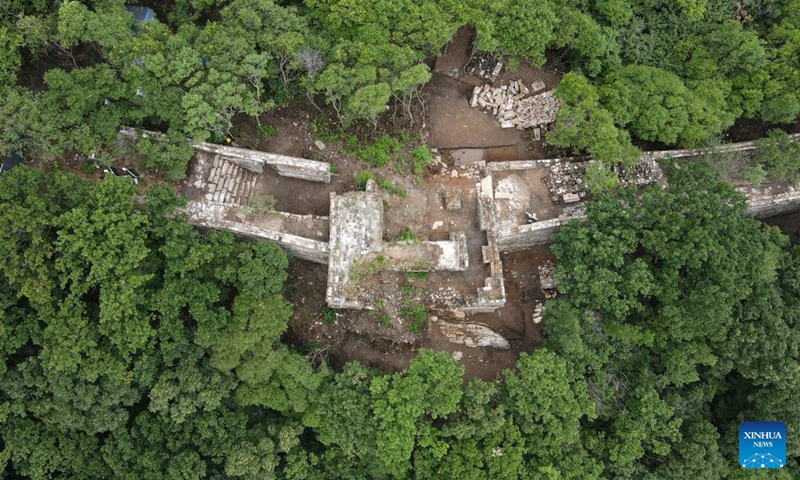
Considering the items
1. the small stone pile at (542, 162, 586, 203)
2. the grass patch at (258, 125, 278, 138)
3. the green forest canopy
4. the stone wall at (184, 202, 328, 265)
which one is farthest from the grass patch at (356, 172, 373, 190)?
the small stone pile at (542, 162, 586, 203)

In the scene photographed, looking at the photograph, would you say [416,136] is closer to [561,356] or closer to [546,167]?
[546,167]

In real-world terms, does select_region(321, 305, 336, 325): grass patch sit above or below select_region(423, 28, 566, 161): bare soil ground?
below

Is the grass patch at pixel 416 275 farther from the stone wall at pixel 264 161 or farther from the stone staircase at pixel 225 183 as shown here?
the stone staircase at pixel 225 183

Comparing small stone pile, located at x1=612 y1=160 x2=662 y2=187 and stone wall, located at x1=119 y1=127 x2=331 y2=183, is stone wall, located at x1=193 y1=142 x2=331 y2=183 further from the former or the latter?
small stone pile, located at x1=612 y1=160 x2=662 y2=187

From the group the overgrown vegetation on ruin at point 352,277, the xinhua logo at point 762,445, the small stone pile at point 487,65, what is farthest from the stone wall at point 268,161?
the xinhua logo at point 762,445

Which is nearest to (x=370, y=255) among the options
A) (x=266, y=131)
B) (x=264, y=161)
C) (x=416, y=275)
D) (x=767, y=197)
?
(x=416, y=275)

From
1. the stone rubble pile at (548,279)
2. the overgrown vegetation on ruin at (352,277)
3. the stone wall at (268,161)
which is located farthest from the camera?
the stone rubble pile at (548,279)
